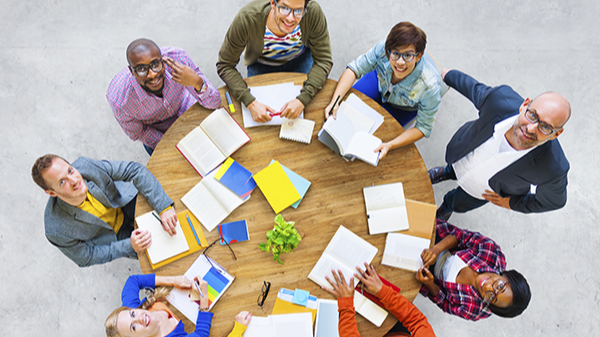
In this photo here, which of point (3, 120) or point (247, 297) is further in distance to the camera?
point (3, 120)

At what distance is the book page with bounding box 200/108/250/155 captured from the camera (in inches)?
77.9

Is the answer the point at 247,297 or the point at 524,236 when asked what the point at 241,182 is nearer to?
the point at 247,297

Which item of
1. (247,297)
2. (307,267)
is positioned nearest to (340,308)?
(307,267)

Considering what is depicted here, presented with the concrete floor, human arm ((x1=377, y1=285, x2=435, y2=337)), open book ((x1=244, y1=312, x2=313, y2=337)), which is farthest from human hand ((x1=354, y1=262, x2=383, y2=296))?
the concrete floor

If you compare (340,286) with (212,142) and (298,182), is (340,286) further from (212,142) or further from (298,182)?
(212,142)

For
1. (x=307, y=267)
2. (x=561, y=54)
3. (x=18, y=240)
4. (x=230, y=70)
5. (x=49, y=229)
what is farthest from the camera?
(x=561, y=54)

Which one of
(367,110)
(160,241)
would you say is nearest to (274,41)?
(367,110)

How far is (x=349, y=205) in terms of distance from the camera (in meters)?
1.94

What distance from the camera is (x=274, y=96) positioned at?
206 centimetres

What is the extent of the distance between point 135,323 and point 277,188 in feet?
3.14

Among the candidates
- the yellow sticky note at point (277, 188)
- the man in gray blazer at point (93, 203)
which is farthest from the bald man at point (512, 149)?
the man in gray blazer at point (93, 203)

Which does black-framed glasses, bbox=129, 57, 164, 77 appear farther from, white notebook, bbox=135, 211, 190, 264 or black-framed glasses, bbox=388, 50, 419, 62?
black-framed glasses, bbox=388, 50, 419, 62

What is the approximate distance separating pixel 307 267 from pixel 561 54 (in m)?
3.00

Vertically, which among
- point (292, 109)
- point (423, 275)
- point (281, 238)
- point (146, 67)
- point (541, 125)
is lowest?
point (423, 275)
